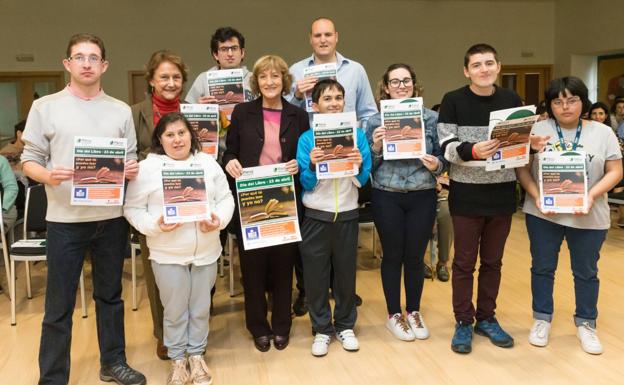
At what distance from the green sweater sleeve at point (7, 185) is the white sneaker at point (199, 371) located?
232 centimetres

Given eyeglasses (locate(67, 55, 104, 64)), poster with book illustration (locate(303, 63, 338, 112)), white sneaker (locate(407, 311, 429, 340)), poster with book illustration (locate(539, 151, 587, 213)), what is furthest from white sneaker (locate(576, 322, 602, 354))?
eyeglasses (locate(67, 55, 104, 64))

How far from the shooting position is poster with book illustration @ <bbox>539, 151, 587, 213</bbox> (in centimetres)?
277

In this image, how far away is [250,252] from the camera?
2922 millimetres

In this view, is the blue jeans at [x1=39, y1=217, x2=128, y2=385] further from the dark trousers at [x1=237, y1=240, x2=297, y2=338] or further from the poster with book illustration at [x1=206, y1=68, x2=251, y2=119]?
the poster with book illustration at [x1=206, y1=68, x2=251, y2=119]

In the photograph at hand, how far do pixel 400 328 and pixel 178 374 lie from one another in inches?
51.1

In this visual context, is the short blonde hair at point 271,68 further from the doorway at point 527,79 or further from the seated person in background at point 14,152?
the doorway at point 527,79

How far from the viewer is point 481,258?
3.02 metres

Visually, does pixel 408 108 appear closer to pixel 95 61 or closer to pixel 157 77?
pixel 157 77

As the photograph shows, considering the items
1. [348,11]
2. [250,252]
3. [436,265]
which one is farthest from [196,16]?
[250,252]

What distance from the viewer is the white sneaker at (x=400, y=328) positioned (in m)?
3.14

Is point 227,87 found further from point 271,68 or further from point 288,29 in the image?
point 288,29

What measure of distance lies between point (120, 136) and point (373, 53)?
8.16m

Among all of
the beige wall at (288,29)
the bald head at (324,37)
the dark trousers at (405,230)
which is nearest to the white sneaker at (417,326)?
the dark trousers at (405,230)

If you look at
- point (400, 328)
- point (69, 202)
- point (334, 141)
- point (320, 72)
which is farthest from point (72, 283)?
point (400, 328)
